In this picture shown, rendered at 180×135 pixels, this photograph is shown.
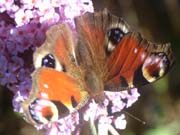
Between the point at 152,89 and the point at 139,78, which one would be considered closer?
the point at 139,78

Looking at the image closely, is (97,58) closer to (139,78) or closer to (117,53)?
(117,53)

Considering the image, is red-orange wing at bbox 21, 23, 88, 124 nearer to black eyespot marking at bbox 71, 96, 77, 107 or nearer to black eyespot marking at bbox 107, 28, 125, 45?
black eyespot marking at bbox 71, 96, 77, 107

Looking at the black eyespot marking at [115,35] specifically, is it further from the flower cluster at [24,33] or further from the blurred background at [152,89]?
the blurred background at [152,89]

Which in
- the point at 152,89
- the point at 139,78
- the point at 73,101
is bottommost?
the point at 73,101

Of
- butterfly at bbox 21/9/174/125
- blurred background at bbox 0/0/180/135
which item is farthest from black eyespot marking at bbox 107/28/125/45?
blurred background at bbox 0/0/180/135

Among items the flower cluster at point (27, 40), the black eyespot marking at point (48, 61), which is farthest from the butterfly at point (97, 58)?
the flower cluster at point (27, 40)

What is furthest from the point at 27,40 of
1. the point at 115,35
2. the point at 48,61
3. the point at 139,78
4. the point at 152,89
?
the point at 152,89

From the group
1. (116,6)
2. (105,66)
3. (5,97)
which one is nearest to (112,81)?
(105,66)
